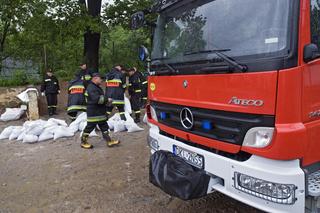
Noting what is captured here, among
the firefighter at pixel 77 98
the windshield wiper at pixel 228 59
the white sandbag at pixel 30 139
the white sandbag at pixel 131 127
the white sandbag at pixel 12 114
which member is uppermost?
the windshield wiper at pixel 228 59

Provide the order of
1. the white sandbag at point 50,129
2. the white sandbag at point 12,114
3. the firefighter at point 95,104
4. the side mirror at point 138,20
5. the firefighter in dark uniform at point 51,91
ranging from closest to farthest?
the side mirror at point 138,20 < the firefighter at point 95,104 < the white sandbag at point 50,129 < the white sandbag at point 12,114 < the firefighter in dark uniform at point 51,91

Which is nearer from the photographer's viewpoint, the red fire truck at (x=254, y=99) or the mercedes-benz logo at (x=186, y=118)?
the red fire truck at (x=254, y=99)

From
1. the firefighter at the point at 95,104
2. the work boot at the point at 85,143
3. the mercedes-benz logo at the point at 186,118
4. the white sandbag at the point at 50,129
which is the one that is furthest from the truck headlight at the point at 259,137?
the white sandbag at the point at 50,129

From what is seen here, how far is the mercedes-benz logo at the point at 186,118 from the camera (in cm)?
345

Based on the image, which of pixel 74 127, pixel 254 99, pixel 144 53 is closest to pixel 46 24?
pixel 74 127

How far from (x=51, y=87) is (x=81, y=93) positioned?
2683 millimetres

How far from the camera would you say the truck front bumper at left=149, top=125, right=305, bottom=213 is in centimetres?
256

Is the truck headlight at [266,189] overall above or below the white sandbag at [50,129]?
above

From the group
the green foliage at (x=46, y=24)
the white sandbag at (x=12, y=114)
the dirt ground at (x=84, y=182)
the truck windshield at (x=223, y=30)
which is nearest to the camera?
the truck windshield at (x=223, y=30)

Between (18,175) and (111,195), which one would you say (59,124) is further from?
(111,195)

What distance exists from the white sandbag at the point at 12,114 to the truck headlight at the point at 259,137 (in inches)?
374

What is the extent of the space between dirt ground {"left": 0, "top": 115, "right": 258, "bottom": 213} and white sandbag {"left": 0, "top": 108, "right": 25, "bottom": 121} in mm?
3406

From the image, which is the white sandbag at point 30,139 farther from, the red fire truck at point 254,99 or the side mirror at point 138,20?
the red fire truck at point 254,99

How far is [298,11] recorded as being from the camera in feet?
8.41
